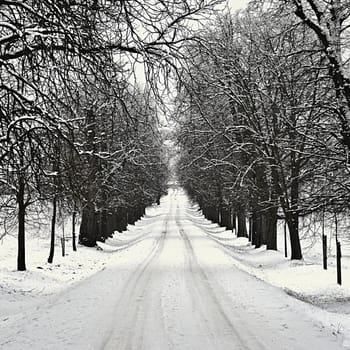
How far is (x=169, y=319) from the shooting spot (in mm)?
8938

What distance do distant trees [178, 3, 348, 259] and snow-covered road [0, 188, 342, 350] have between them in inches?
125

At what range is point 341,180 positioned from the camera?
41.7 ft

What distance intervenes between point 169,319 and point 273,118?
44.5 ft

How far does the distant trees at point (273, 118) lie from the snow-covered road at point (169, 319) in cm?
317

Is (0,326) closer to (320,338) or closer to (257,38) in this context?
(320,338)

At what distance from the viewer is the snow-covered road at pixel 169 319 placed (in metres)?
7.36

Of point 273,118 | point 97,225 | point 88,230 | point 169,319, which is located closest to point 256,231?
point 88,230

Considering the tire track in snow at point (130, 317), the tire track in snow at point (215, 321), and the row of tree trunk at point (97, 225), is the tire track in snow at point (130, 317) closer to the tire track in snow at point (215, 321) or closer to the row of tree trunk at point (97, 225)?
the tire track in snow at point (215, 321)

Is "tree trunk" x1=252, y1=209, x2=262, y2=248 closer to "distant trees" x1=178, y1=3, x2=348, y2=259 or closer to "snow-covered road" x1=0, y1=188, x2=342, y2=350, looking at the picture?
"distant trees" x1=178, y1=3, x2=348, y2=259

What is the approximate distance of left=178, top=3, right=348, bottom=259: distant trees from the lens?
1278 centimetres

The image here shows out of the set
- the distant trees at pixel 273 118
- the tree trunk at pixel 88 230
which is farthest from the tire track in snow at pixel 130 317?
the tree trunk at pixel 88 230

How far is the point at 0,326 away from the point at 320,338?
221 inches

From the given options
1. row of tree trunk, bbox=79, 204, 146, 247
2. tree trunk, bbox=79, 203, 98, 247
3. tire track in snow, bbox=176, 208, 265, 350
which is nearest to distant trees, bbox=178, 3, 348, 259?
tire track in snow, bbox=176, 208, 265, 350

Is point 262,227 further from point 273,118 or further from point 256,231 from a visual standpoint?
point 273,118
